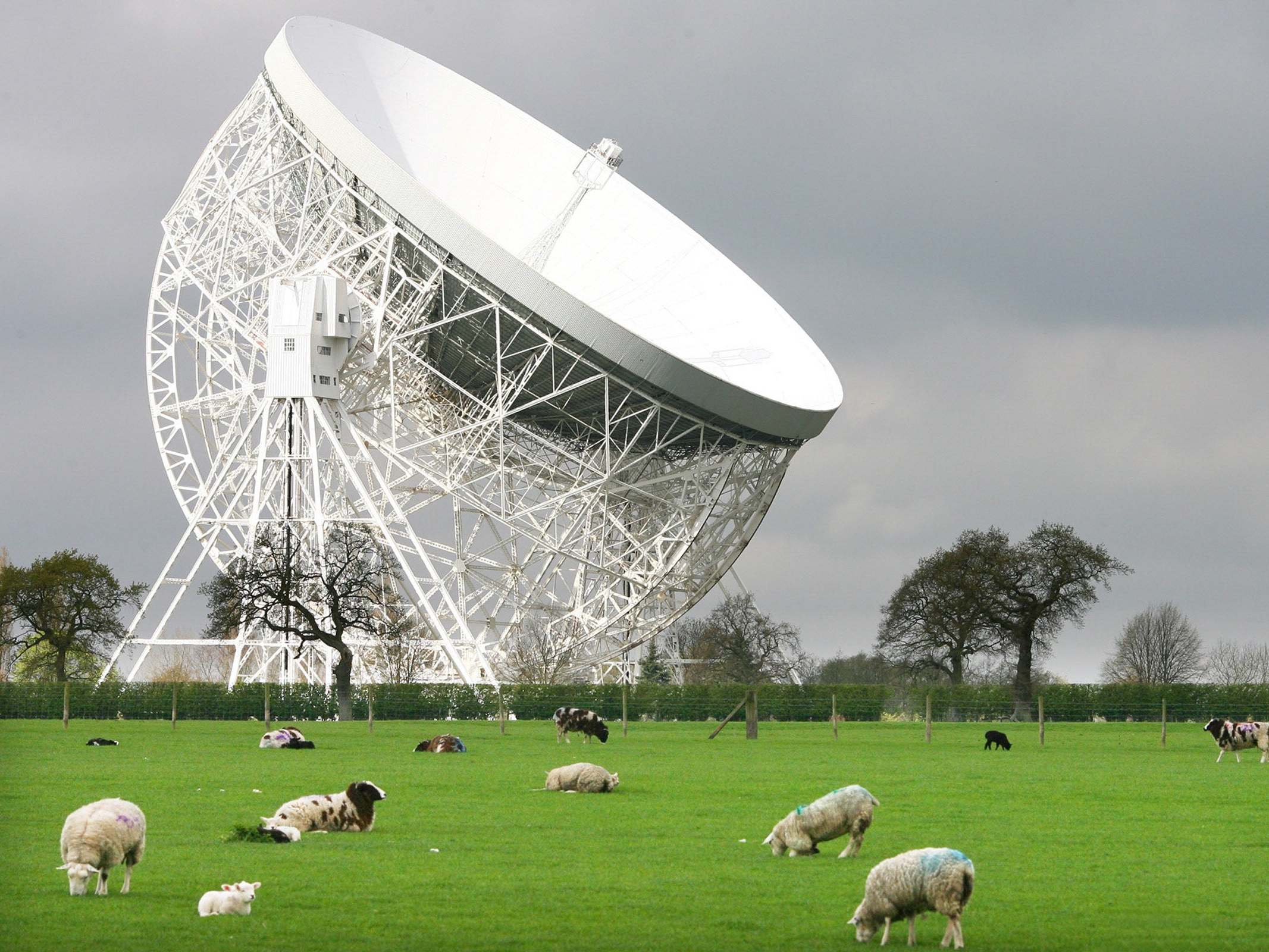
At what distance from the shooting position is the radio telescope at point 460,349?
133ft

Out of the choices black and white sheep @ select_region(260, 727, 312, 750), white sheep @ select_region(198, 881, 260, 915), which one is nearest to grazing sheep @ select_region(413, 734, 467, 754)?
black and white sheep @ select_region(260, 727, 312, 750)

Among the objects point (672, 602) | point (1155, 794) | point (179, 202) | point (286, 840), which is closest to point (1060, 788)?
point (1155, 794)

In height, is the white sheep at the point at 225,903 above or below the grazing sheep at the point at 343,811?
below

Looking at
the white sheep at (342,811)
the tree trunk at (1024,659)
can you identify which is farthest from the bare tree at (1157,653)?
the white sheep at (342,811)

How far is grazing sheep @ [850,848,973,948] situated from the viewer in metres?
10.2

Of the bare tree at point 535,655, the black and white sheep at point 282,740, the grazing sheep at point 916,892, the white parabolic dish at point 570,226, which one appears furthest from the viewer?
the bare tree at point 535,655

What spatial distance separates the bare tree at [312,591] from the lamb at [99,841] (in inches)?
1221

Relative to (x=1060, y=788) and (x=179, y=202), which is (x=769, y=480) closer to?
(x=179, y=202)

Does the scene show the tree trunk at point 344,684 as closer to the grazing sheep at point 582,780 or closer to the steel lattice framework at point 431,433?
the steel lattice framework at point 431,433

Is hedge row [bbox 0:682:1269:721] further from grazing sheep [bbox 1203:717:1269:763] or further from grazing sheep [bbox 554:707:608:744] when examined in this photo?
grazing sheep [bbox 1203:717:1269:763]

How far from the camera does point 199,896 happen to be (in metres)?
11.6

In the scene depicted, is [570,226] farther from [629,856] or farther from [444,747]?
Result: [629,856]

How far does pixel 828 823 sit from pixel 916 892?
3933 millimetres

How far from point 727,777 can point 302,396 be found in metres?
22.9
